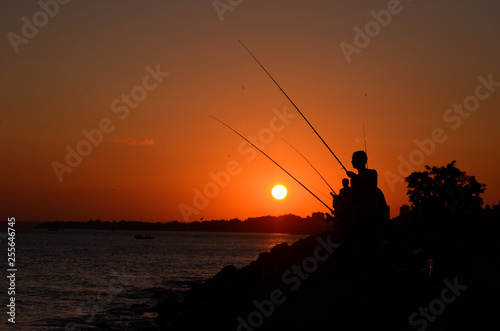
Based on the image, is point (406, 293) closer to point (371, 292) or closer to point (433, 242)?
point (371, 292)

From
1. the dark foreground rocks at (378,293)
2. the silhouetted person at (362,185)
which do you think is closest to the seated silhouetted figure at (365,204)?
the silhouetted person at (362,185)

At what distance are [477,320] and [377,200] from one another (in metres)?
2.73

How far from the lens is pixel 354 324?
864 cm

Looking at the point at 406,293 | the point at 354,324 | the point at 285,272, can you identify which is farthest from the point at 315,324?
the point at 285,272

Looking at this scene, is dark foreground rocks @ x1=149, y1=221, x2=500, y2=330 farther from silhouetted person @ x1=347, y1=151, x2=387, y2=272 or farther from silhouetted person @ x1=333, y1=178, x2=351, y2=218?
silhouetted person @ x1=333, y1=178, x2=351, y2=218

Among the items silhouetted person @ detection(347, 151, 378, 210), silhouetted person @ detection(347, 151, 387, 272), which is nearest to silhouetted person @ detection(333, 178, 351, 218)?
silhouetted person @ detection(347, 151, 387, 272)

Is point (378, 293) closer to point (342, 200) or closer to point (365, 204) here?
point (365, 204)

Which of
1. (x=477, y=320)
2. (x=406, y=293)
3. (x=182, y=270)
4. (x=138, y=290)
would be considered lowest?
(x=477, y=320)

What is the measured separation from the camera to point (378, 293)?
9266 mm

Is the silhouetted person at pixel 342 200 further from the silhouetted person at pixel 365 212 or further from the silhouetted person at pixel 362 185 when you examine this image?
the silhouetted person at pixel 362 185

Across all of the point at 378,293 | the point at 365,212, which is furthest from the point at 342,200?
the point at 378,293

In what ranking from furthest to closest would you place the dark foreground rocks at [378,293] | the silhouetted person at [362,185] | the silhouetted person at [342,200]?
the silhouetted person at [342,200], the silhouetted person at [362,185], the dark foreground rocks at [378,293]

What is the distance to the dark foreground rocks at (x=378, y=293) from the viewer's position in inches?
325

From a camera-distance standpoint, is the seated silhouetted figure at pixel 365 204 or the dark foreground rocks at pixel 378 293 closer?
the dark foreground rocks at pixel 378 293
